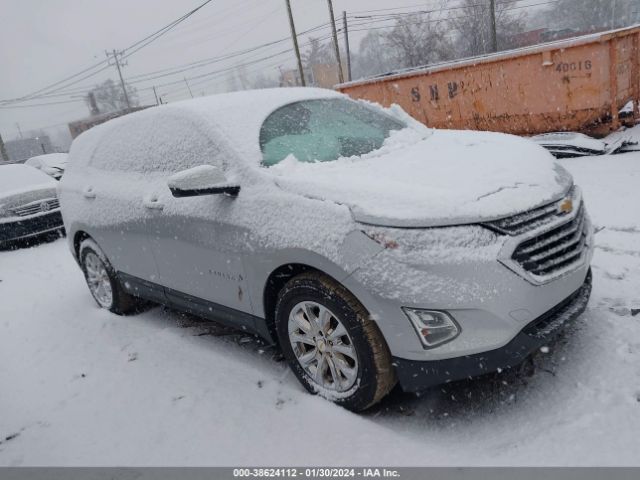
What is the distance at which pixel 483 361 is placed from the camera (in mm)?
2172

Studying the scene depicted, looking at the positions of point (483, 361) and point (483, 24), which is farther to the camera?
point (483, 24)

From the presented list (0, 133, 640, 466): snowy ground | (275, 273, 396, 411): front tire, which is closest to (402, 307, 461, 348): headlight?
(275, 273, 396, 411): front tire

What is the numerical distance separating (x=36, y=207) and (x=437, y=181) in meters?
8.05

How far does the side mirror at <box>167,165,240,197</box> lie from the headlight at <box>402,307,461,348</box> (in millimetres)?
1259

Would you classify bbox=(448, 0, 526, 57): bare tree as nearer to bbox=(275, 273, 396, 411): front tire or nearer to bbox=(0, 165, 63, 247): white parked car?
bbox=(0, 165, 63, 247): white parked car

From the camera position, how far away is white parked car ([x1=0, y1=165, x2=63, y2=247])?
320 inches

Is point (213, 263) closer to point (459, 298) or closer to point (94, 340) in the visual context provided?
point (459, 298)

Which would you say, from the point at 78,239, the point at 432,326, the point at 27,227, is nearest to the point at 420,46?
the point at 27,227

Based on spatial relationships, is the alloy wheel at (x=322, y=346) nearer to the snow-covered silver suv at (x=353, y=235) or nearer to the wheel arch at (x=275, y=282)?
the snow-covered silver suv at (x=353, y=235)

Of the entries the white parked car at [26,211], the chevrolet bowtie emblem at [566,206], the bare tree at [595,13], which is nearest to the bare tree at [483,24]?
the bare tree at [595,13]

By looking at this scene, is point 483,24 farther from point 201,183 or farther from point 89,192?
point 201,183

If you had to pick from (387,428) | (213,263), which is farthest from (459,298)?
(213,263)

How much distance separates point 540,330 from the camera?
225cm
